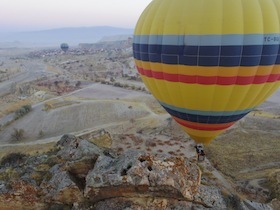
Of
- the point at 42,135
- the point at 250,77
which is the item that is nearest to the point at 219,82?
the point at 250,77

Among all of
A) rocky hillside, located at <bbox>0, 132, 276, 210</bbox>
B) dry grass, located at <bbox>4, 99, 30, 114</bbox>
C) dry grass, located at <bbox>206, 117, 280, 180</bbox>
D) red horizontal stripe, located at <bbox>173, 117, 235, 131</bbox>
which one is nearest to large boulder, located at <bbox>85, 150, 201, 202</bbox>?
rocky hillside, located at <bbox>0, 132, 276, 210</bbox>

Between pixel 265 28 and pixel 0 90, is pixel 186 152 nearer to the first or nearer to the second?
pixel 265 28

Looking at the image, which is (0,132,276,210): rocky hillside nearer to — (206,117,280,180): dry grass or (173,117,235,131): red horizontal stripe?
(173,117,235,131): red horizontal stripe

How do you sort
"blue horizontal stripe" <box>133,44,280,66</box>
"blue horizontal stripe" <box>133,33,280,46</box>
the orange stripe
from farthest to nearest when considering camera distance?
the orange stripe
"blue horizontal stripe" <box>133,44,280,66</box>
"blue horizontal stripe" <box>133,33,280,46</box>

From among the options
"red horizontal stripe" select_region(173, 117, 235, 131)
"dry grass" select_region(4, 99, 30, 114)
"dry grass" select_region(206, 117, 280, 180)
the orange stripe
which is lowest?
"dry grass" select_region(4, 99, 30, 114)

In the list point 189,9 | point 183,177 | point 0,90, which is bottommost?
point 0,90

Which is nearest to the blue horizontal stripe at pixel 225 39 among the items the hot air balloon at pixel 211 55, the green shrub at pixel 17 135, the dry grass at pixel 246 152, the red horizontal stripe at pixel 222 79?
the hot air balloon at pixel 211 55

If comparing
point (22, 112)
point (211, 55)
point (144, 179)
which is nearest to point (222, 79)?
point (211, 55)
